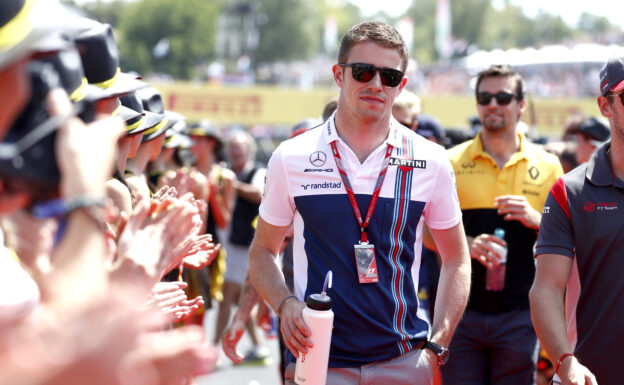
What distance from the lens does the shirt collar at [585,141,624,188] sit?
375 centimetres

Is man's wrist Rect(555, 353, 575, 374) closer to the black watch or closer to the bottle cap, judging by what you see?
the black watch

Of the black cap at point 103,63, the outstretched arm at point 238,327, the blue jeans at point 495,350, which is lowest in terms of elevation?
the blue jeans at point 495,350

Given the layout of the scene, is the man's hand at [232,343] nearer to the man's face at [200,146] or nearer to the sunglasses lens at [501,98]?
the sunglasses lens at [501,98]

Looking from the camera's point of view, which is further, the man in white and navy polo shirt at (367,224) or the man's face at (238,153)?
the man's face at (238,153)

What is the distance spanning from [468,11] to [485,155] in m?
103

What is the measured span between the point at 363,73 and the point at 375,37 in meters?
0.18

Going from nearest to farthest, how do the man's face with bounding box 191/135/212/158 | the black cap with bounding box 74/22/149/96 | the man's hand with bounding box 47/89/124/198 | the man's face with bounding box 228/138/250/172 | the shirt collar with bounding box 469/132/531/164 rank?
the man's hand with bounding box 47/89/124/198 < the black cap with bounding box 74/22/149/96 < the shirt collar with bounding box 469/132/531/164 < the man's face with bounding box 191/135/212/158 < the man's face with bounding box 228/138/250/172

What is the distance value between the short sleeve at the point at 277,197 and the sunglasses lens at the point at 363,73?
494 mm

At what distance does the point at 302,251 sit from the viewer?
3.62m

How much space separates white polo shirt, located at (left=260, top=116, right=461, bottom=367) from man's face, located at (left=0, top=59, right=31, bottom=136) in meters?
2.01

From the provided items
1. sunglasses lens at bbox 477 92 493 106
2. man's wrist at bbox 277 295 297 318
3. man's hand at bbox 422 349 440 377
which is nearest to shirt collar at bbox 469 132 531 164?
sunglasses lens at bbox 477 92 493 106

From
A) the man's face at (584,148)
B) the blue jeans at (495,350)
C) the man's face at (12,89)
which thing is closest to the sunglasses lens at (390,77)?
the blue jeans at (495,350)

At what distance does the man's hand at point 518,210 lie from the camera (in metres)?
4.89

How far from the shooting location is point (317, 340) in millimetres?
3146
